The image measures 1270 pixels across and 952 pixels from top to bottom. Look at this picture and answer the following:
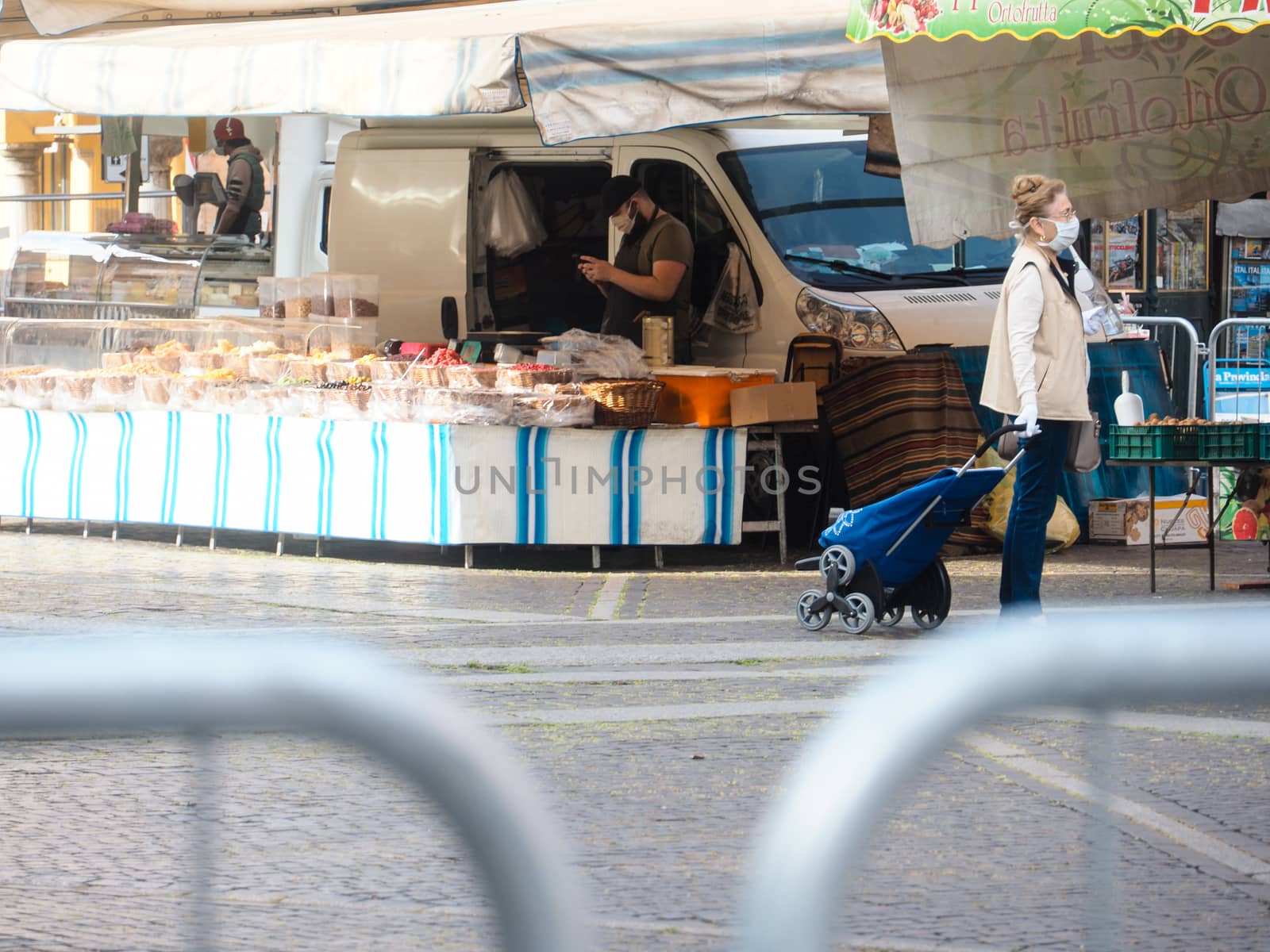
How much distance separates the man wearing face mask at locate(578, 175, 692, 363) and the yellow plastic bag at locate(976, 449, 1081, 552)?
7.07ft

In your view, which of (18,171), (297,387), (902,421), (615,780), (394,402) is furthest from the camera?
(18,171)

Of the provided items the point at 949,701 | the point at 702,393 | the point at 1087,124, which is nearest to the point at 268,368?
the point at 702,393

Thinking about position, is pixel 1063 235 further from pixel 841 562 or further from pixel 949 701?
pixel 949 701

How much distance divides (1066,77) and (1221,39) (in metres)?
0.85

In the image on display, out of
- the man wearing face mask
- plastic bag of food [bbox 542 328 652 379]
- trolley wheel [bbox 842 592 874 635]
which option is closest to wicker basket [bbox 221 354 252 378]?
plastic bag of food [bbox 542 328 652 379]

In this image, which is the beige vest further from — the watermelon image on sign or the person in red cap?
the person in red cap

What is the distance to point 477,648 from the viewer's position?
7715mm

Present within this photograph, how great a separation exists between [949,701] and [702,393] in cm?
843

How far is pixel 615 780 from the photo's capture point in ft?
17.7

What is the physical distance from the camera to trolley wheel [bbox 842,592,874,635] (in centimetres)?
796

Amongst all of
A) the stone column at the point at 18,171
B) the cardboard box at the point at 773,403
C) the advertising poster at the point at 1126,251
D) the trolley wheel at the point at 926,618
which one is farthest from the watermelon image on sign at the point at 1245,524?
the stone column at the point at 18,171

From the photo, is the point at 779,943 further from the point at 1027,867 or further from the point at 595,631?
the point at 595,631

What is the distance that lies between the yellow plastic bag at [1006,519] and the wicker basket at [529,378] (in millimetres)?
2632

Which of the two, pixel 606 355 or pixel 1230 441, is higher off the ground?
pixel 606 355
